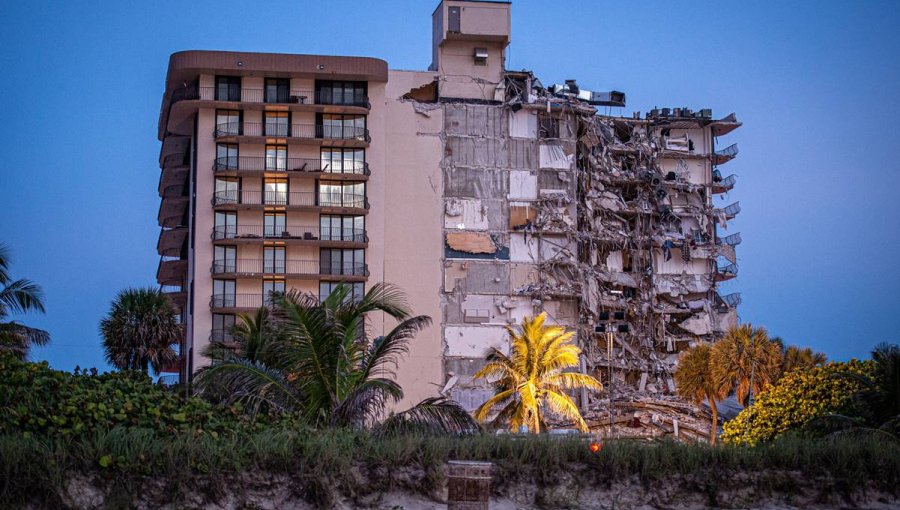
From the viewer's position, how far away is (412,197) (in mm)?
86688

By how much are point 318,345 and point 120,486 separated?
9.07 m

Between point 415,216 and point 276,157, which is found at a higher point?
point 276,157

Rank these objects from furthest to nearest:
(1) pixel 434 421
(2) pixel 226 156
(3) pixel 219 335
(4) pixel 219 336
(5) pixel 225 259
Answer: (2) pixel 226 156, (5) pixel 225 259, (3) pixel 219 335, (4) pixel 219 336, (1) pixel 434 421

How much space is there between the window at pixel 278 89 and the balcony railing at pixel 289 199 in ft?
19.7

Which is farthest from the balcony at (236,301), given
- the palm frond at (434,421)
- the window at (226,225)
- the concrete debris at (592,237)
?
the palm frond at (434,421)

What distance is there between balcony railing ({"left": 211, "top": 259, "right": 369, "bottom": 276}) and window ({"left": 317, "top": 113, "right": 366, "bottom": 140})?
8359mm

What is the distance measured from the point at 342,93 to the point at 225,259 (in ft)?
43.4

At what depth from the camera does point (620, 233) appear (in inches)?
3890

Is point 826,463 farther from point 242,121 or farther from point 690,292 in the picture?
point 690,292

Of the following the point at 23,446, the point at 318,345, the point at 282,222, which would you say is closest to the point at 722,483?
the point at 318,345

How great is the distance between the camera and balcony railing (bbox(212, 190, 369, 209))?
82812mm

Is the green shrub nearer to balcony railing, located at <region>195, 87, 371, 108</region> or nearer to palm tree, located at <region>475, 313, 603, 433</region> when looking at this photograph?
palm tree, located at <region>475, 313, 603, 433</region>

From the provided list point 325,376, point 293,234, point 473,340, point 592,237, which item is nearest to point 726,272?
point 592,237

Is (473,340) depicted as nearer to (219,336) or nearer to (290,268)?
(290,268)
